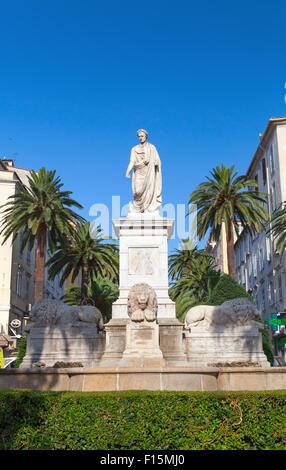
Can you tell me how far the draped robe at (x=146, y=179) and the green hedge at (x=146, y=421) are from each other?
10.3 metres

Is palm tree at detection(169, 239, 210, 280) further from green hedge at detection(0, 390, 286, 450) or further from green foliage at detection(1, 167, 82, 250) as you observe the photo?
green hedge at detection(0, 390, 286, 450)

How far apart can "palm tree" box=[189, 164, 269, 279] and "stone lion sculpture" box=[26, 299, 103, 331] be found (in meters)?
19.9

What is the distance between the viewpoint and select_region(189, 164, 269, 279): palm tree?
33.8 m

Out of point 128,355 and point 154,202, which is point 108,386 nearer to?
point 128,355

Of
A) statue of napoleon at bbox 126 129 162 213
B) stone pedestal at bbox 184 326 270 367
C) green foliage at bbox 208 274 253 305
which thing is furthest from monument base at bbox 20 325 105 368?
green foliage at bbox 208 274 253 305

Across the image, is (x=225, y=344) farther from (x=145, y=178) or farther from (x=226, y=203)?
(x=226, y=203)

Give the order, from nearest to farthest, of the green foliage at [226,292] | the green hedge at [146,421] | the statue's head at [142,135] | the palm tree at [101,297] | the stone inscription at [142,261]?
the green hedge at [146,421]
the stone inscription at [142,261]
the statue's head at [142,135]
the green foliage at [226,292]
the palm tree at [101,297]

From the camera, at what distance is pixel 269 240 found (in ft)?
157

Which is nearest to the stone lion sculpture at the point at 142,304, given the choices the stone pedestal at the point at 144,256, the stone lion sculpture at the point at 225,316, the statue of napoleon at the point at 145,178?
the stone pedestal at the point at 144,256

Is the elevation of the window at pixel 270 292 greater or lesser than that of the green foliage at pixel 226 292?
greater

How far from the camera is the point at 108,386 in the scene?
27.9 feet

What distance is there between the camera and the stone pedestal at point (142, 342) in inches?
477

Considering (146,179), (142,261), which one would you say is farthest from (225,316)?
(146,179)

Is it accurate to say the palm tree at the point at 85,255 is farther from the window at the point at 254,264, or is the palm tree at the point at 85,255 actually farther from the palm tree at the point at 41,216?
the window at the point at 254,264
